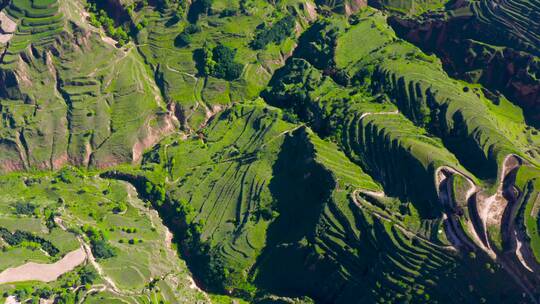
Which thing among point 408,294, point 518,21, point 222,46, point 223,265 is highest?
point 518,21

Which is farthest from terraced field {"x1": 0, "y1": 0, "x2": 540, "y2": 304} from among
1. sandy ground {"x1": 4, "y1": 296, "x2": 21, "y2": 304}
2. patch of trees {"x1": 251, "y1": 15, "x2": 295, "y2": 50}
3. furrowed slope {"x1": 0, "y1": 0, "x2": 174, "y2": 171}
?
patch of trees {"x1": 251, "y1": 15, "x2": 295, "y2": 50}

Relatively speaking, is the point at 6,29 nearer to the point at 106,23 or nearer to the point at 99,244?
the point at 106,23

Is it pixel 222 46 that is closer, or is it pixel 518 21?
pixel 518 21

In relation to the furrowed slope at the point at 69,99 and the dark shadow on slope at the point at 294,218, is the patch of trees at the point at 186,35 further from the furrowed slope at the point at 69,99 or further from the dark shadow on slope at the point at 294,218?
the dark shadow on slope at the point at 294,218

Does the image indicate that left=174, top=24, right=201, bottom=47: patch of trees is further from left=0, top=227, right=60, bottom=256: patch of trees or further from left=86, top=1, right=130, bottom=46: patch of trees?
left=0, top=227, right=60, bottom=256: patch of trees

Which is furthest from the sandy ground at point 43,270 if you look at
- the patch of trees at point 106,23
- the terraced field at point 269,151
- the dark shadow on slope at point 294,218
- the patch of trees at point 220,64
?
the patch of trees at point 106,23

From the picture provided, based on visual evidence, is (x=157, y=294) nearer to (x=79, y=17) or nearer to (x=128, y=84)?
(x=128, y=84)

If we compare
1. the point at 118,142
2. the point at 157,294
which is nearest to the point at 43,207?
the point at 118,142
